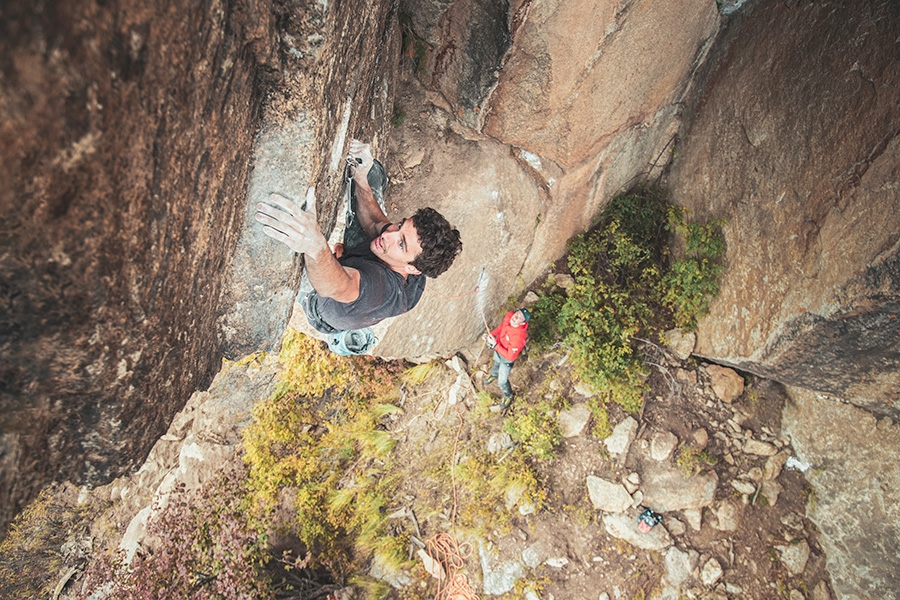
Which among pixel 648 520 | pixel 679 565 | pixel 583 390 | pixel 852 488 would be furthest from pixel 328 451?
pixel 852 488

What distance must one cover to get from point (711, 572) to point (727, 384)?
63.9 inches

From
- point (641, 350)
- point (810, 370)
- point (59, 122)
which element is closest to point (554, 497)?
point (641, 350)

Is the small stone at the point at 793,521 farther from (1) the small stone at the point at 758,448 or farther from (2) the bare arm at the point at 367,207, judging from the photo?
(2) the bare arm at the point at 367,207

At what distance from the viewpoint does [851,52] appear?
3379 millimetres

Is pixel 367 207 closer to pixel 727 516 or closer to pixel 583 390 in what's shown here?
pixel 583 390

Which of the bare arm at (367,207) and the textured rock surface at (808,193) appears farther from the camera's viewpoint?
the bare arm at (367,207)

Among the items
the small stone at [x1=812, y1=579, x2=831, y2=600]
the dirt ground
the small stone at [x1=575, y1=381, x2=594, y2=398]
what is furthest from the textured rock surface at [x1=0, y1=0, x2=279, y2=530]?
the small stone at [x1=812, y1=579, x2=831, y2=600]

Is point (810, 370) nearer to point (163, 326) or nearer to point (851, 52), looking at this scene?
point (851, 52)

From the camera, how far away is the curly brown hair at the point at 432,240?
10.3 feet

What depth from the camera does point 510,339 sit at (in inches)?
196

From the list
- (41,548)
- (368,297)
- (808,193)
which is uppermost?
(808,193)

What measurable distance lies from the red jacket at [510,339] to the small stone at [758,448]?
220 centimetres

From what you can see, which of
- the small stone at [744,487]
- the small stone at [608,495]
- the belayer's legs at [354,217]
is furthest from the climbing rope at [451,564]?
the belayer's legs at [354,217]

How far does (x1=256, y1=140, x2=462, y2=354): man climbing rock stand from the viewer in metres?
2.74
